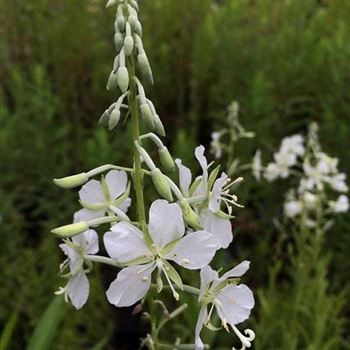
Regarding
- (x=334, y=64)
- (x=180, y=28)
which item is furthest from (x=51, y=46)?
(x=334, y=64)

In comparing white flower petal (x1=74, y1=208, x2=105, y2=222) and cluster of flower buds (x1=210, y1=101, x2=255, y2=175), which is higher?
cluster of flower buds (x1=210, y1=101, x2=255, y2=175)

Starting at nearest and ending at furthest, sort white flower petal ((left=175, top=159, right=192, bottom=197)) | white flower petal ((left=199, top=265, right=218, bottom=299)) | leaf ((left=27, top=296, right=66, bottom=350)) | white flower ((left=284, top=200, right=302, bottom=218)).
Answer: white flower petal ((left=199, top=265, right=218, bottom=299)), white flower petal ((left=175, top=159, right=192, bottom=197)), leaf ((left=27, top=296, right=66, bottom=350)), white flower ((left=284, top=200, right=302, bottom=218))

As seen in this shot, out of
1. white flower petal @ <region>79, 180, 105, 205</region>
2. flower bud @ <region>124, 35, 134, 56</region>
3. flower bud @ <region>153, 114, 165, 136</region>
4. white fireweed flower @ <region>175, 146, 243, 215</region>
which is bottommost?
white flower petal @ <region>79, 180, 105, 205</region>

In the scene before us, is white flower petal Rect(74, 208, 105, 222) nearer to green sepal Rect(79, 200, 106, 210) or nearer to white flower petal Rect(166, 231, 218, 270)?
green sepal Rect(79, 200, 106, 210)

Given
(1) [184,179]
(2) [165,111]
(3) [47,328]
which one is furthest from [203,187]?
(2) [165,111]

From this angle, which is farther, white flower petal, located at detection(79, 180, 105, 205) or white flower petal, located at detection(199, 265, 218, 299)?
white flower petal, located at detection(79, 180, 105, 205)

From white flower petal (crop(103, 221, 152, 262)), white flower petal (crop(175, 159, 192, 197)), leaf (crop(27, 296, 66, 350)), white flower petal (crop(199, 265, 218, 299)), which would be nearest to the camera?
white flower petal (crop(103, 221, 152, 262))

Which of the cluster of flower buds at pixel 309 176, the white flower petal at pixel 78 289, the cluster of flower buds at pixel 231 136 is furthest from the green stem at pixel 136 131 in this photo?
the cluster of flower buds at pixel 309 176

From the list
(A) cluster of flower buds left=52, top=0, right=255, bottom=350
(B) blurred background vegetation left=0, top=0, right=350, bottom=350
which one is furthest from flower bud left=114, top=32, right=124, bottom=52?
(B) blurred background vegetation left=0, top=0, right=350, bottom=350
